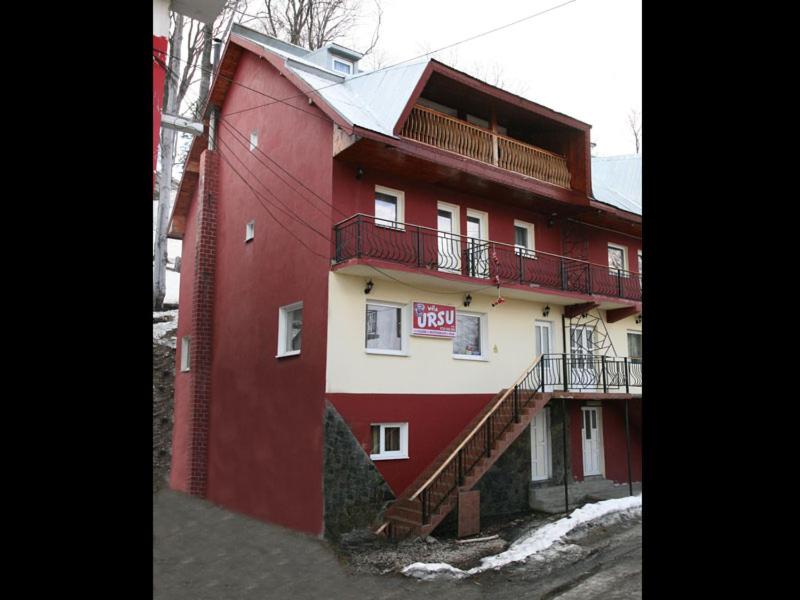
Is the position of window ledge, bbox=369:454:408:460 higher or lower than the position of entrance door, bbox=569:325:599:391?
lower

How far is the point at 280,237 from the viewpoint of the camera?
14.8 m

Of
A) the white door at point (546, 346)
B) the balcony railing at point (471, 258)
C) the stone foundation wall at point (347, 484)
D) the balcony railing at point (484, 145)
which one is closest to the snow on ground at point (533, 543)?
the stone foundation wall at point (347, 484)

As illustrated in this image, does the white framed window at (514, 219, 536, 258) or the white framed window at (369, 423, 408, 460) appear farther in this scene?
the white framed window at (514, 219, 536, 258)

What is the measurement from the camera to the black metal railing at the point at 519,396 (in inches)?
494

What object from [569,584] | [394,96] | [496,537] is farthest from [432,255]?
[569,584]

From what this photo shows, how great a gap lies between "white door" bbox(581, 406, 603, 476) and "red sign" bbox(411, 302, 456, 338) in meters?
5.10

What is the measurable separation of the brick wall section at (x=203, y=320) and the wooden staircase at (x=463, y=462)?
6011 mm

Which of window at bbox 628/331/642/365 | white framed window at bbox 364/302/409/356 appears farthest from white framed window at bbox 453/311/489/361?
window at bbox 628/331/642/365

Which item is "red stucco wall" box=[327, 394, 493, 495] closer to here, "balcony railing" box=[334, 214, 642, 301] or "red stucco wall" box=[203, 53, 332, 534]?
"red stucco wall" box=[203, 53, 332, 534]

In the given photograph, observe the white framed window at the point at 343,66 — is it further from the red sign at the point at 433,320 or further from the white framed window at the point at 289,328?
the red sign at the point at 433,320

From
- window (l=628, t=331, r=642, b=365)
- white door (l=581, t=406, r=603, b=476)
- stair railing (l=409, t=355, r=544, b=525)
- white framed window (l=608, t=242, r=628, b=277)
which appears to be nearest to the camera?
stair railing (l=409, t=355, r=544, b=525)

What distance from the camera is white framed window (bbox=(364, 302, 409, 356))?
13.3 m

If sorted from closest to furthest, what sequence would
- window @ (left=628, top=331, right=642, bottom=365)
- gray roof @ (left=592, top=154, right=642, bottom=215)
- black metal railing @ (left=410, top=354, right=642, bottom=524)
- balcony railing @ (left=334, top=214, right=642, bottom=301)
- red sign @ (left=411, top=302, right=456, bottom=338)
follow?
1. black metal railing @ (left=410, top=354, right=642, bottom=524)
2. balcony railing @ (left=334, top=214, right=642, bottom=301)
3. red sign @ (left=411, top=302, right=456, bottom=338)
4. window @ (left=628, top=331, right=642, bottom=365)
5. gray roof @ (left=592, top=154, right=642, bottom=215)
